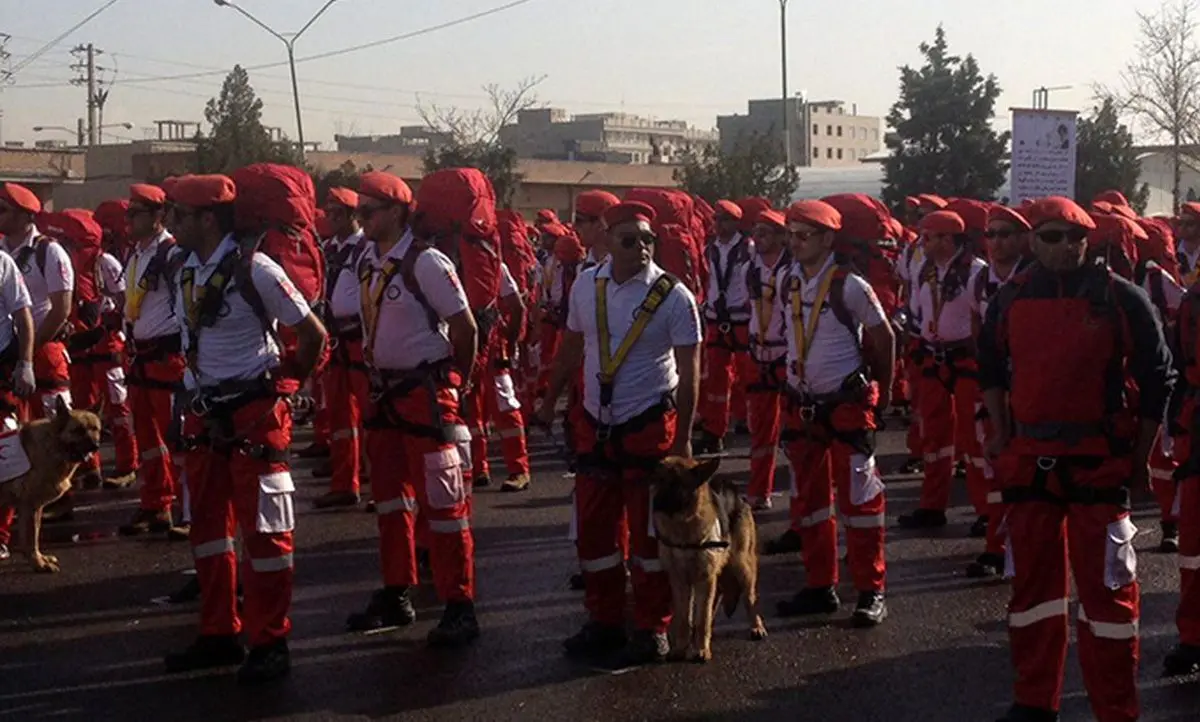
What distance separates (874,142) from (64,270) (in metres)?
153

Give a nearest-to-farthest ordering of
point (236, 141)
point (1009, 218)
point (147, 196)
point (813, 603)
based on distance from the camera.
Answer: point (813, 603) → point (1009, 218) → point (147, 196) → point (236, 141)

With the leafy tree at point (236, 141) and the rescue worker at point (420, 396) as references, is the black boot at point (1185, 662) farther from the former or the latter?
the leafy tree at point (236, 141)

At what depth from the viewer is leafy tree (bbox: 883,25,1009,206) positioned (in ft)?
171

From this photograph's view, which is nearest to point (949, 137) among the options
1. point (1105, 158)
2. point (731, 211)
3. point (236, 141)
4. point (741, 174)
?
point (1105, 158)

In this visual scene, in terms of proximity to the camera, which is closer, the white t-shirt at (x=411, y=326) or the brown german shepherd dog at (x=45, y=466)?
the white t-shirt at (x=411, y=326)

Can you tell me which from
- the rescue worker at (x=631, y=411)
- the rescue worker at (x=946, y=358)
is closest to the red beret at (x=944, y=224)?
the rescue worker at (x=946, y=358)

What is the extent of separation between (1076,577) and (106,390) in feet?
30.4

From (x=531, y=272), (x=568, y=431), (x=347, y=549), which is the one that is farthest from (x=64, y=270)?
(x=531, y=272)

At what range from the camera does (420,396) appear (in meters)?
7.90

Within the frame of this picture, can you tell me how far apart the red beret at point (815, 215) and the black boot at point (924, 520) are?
3.58 metres

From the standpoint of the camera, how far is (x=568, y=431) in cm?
799

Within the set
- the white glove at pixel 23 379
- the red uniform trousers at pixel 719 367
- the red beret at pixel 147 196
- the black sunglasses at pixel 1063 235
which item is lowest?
the red uniform trousers at pixel 719 367

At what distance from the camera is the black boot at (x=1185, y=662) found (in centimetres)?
749

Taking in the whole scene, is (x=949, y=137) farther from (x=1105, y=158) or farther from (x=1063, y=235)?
(x=1063, y=235)
